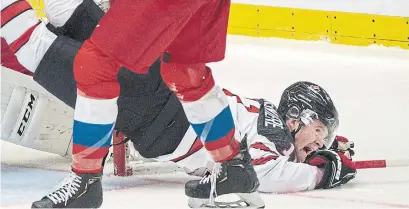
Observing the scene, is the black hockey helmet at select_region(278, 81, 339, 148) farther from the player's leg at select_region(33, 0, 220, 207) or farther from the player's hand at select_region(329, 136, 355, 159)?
the player's leg at select_region(33, 0, 220, 207)

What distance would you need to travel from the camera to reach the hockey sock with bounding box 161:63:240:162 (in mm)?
1812

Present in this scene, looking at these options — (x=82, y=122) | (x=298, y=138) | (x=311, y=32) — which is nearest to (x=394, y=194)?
(x=298, y=138)

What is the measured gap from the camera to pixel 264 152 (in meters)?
2.13

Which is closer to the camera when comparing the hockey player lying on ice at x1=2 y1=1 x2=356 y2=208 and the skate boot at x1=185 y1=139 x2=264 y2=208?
the skate boot at x1=185 y1=139 x2=264 y2=208

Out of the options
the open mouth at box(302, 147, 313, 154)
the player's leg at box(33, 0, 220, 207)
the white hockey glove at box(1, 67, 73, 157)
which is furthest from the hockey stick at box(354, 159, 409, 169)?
the player's leg at box(33, 0, 220, 207)

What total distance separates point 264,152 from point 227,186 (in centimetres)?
31

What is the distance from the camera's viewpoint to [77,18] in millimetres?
2121

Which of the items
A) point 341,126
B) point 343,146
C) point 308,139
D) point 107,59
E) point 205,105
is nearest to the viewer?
point 107,59

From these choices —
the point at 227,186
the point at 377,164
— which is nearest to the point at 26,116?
the point at 227,186

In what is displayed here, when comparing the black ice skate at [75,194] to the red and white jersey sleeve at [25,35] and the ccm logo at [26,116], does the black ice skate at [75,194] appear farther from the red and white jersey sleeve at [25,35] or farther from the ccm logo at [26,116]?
the ccm logo at [26,116]

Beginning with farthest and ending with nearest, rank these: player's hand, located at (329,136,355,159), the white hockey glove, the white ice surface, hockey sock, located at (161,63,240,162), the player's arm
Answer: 1. player's hand, located at (329,136,355,159)
2. the white hockey glove
3. the player's arm
4. the white ice surface
5. hockey sock, located at (161,63,240,162)

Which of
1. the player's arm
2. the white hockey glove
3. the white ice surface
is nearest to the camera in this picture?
the white ice surface

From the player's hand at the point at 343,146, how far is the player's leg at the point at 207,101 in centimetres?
54

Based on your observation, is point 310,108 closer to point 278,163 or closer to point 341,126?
point 278,163
